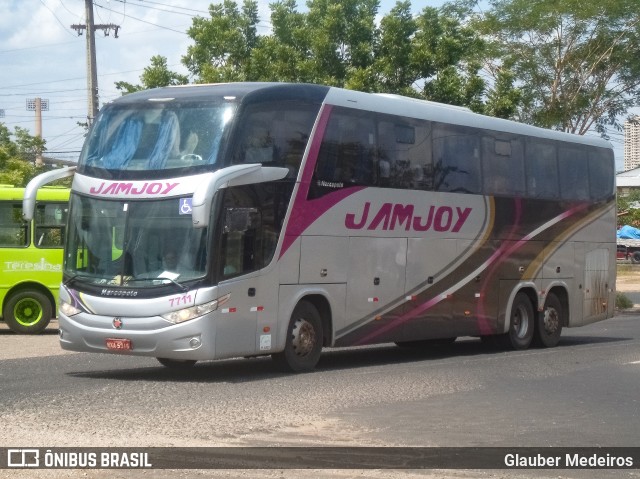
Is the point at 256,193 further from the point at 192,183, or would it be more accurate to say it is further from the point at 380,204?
the point at 380,204

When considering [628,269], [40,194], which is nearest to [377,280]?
[40,194]

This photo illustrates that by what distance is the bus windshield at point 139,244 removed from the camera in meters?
14.8

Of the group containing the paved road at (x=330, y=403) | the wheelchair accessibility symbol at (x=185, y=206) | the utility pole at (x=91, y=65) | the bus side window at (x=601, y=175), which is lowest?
the paved road at (x=330, y=403)

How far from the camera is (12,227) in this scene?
24.2 meters

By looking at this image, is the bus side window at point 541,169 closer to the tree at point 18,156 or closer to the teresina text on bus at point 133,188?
the teresina text on bus at point 133,188

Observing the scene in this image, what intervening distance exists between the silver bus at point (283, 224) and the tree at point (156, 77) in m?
15.0

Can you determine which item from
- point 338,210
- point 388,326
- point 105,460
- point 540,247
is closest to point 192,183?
point 338,210

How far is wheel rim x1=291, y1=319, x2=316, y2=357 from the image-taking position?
16219 millimetres

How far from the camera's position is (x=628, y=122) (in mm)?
38219

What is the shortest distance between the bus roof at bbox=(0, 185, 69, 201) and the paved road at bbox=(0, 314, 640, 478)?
18.0 ft

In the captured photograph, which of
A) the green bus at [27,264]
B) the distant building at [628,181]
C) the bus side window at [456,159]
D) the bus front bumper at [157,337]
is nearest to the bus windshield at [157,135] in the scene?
the bus front bumper at [157,337]

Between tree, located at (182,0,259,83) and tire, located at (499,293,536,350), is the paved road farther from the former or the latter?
tree, located at (182,0,259,83)

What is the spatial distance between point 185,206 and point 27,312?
10.7 m

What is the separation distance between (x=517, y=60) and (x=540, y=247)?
15.2 meters
